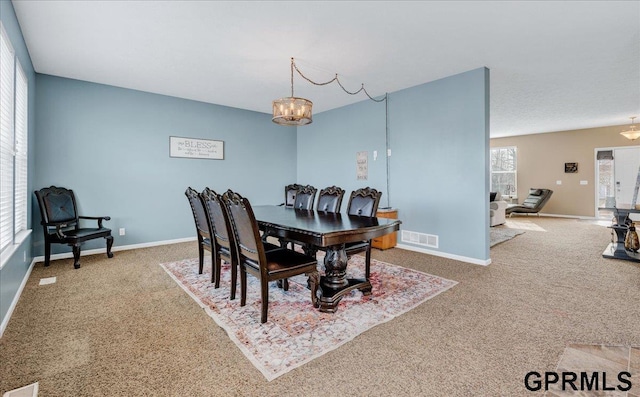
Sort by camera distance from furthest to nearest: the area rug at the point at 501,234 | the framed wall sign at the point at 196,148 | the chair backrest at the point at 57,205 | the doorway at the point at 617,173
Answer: the doorway at the point at 617,173 < the area rug at the point at 501,234 < the framed wall sign at the point at 196,148 < the chair backrest at the point at 57,205

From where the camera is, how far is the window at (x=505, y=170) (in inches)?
371

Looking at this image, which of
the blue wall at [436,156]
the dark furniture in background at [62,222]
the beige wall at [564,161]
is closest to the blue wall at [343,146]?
the blue wall at [436,156]

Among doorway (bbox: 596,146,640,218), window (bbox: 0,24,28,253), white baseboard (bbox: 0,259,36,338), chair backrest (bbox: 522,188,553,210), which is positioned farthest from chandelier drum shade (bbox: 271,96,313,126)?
doorway (bbox: 596,146,640,218)

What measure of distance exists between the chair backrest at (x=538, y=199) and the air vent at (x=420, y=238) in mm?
5739

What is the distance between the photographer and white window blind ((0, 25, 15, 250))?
93.6 inches

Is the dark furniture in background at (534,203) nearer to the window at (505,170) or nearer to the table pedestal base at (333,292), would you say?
the window at (505,170)

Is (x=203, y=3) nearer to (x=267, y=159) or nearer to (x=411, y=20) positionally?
(x=411, y=20)

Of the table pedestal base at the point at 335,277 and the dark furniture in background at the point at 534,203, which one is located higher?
the dark furniture in background at the point at 534,203

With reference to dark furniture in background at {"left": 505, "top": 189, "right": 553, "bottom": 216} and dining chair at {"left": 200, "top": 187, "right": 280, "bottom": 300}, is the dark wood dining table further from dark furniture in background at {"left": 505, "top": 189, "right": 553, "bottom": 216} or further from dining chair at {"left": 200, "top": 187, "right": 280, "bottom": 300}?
dark furniture in background at {"left": 505, "top": 189, "right": 553, "bottom": 216}

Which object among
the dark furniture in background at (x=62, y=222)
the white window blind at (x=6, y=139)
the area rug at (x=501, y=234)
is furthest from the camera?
the area rug at (x=501, y=234)

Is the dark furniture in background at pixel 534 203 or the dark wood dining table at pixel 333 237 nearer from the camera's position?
the dark wood dining table at pixel 333 237

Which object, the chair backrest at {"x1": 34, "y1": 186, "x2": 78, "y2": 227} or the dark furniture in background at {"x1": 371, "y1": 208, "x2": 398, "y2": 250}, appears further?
the dark furniture in background at {"x1": 371, "y1": 208, "x2": 398, "y2": 250}

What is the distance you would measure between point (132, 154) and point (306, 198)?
2.97 m

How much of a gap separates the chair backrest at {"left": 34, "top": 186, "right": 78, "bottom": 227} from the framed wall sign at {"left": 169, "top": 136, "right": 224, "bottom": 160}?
1569mm
